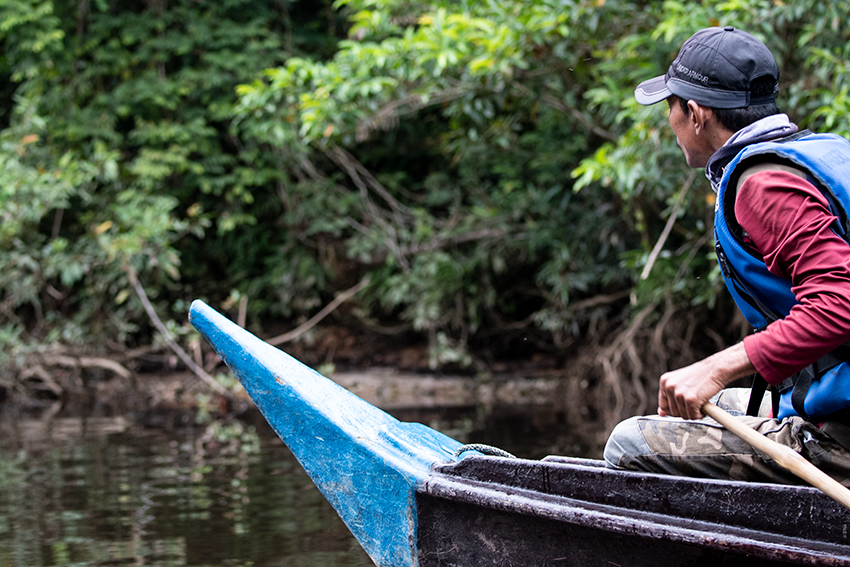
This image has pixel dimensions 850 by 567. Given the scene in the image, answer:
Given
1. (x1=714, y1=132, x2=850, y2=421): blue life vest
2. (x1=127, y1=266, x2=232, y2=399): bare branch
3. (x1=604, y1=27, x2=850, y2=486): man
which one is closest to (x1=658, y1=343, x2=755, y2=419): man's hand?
(x1=604, y1=27, x2=850, y2=486): man

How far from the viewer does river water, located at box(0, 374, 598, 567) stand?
330 centimetres

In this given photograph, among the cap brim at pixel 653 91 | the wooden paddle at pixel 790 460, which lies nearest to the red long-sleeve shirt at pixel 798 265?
the wooden paddle at pixel 790 460

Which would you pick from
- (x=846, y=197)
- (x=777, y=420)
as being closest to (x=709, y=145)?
(x=846, y=197)

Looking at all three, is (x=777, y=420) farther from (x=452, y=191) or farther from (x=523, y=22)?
(x=452, y=191)

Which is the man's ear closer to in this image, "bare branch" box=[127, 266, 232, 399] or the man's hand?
the man's hand

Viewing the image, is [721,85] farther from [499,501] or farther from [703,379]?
[499,501]

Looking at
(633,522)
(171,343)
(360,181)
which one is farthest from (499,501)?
(360,181)

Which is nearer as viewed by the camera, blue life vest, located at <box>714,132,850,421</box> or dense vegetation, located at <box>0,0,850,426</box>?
blue life vest, located at <box>714,132,850,421</box>

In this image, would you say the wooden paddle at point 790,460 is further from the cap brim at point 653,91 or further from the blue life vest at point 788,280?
the cap brim at point 653,91

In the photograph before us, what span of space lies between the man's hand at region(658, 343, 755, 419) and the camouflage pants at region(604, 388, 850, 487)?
0.22m

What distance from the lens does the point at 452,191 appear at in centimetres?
952

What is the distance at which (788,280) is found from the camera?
1.64 meters

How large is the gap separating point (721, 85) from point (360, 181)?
304 inches

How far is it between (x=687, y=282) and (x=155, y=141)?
20.1 feet
